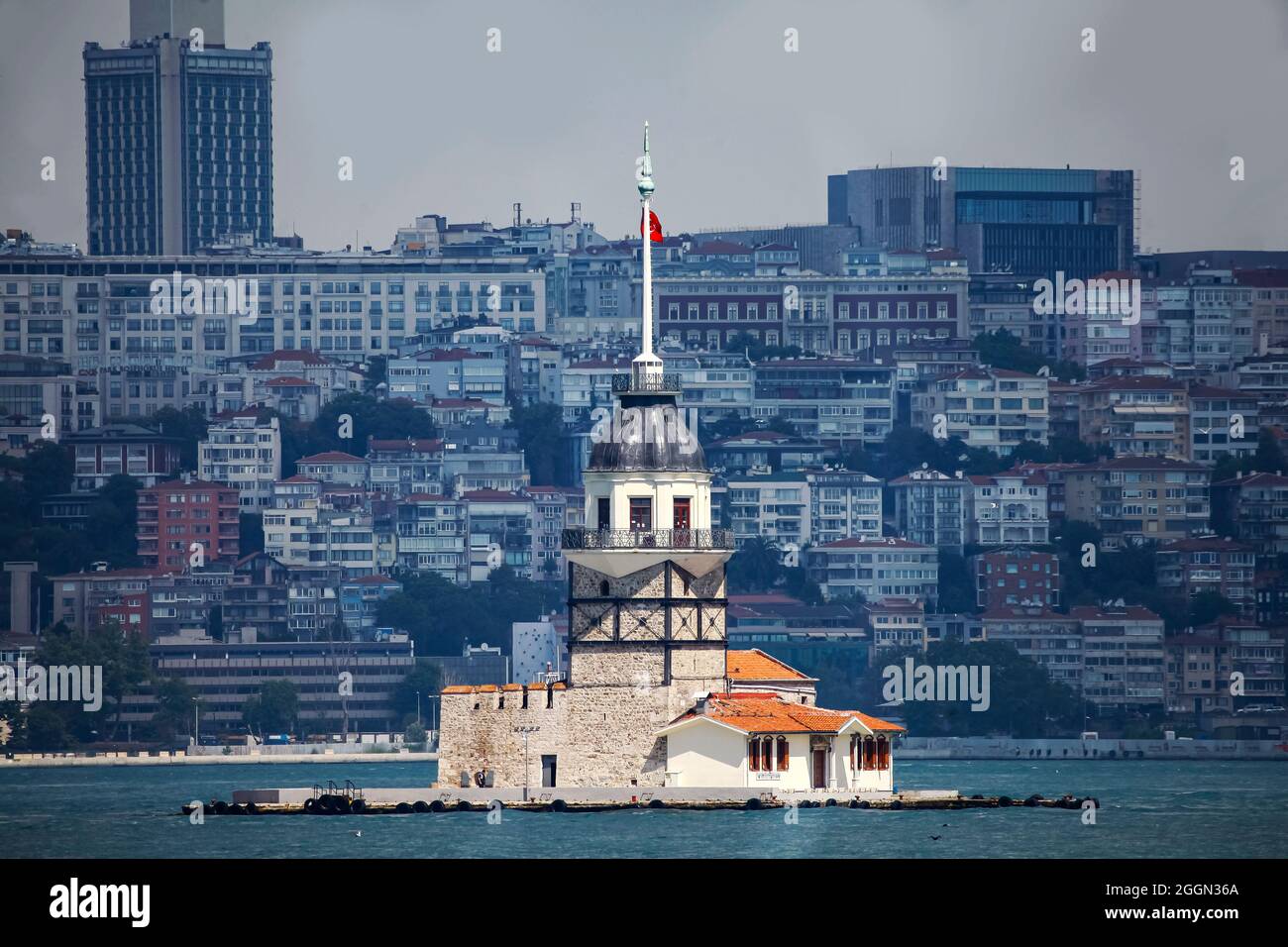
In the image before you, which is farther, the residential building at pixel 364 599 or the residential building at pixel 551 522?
the residential building at pixel 551 522

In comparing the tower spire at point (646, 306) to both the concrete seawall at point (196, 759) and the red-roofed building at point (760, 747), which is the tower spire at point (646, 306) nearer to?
the red-roofed building at point (760, 747)

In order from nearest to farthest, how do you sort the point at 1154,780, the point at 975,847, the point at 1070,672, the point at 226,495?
the point at 975,847, the point at 1154,780, the point at 1070,672, the point at 226,495

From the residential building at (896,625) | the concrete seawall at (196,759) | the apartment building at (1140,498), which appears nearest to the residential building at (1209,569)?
the apartment building at (1140,498)

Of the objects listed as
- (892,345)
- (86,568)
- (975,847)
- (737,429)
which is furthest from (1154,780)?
(892,345)

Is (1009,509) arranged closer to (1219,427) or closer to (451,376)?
(1219,427)

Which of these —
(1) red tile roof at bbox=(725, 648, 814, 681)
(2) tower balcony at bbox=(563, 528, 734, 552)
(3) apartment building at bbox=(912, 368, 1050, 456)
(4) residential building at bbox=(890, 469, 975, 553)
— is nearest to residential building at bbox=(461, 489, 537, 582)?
(4) residential building at bbox=(890, 469, 975, 553)

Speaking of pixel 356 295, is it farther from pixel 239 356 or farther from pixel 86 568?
pixel 86 568
